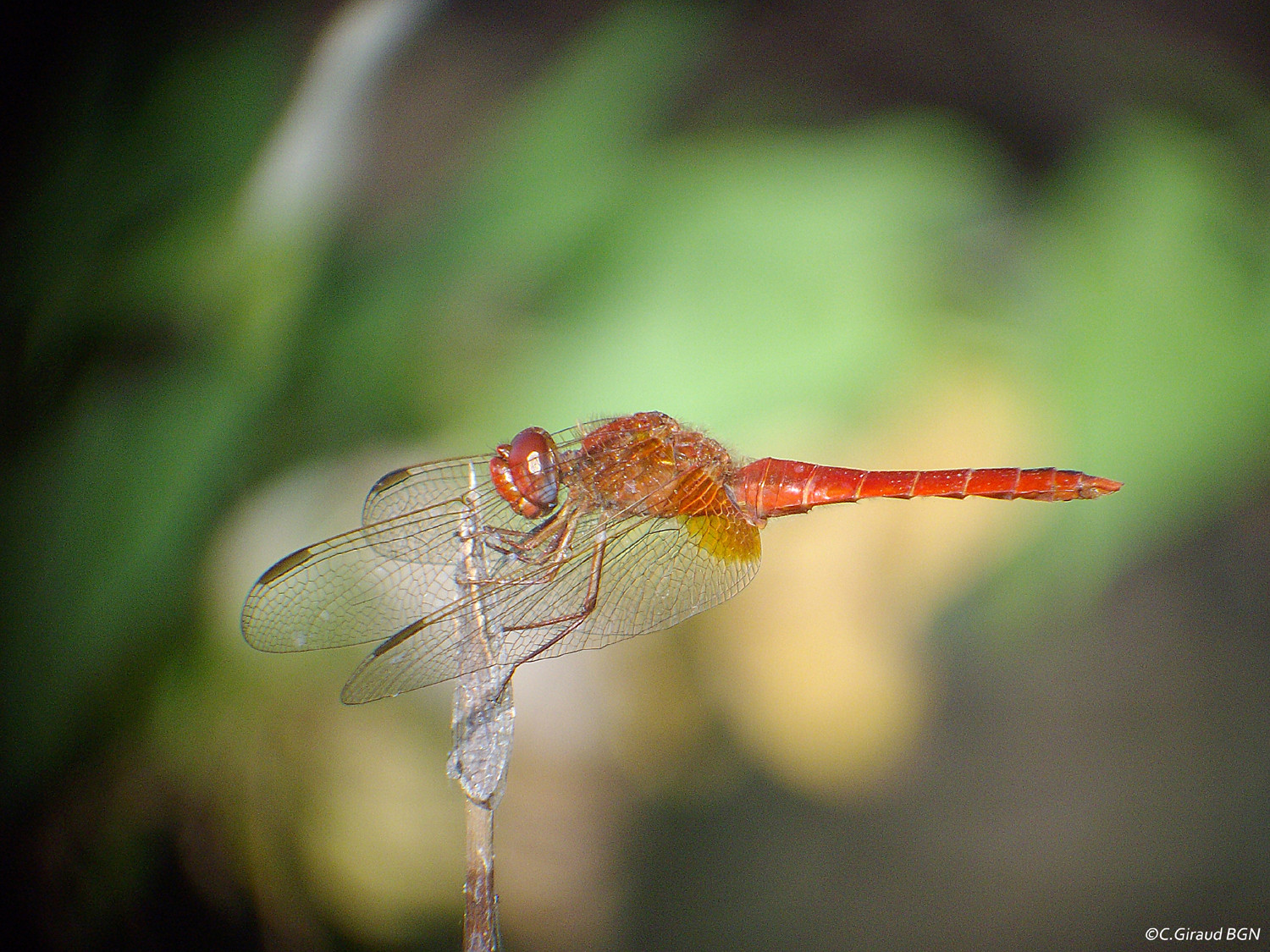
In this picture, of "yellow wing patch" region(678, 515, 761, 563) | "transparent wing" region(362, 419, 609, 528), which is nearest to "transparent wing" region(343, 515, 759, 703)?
"yellow wing patch" region(678, 515, 761, 563)

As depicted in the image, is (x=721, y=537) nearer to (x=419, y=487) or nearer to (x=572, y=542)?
(x=572, y=542)

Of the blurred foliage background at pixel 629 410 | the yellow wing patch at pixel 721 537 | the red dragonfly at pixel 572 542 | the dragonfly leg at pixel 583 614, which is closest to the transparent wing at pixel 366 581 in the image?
the red dragonfly at pixel 572 542

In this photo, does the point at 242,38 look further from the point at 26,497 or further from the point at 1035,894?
the point at 1035,894

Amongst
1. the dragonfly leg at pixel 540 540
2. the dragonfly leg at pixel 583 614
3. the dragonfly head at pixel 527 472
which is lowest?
the dragonfly leg at pixel 583 614

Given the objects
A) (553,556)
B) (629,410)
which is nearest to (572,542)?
(553,556)

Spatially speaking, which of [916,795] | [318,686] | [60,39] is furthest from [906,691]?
[60,39]

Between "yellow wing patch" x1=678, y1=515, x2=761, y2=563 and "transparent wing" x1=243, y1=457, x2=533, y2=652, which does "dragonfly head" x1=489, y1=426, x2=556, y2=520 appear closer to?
"transparent wing" x1=243, y1=457, x2=533, y2=652

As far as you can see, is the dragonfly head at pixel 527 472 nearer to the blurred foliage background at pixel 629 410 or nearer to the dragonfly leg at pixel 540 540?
the dragonfly leg at pixel 540 540
